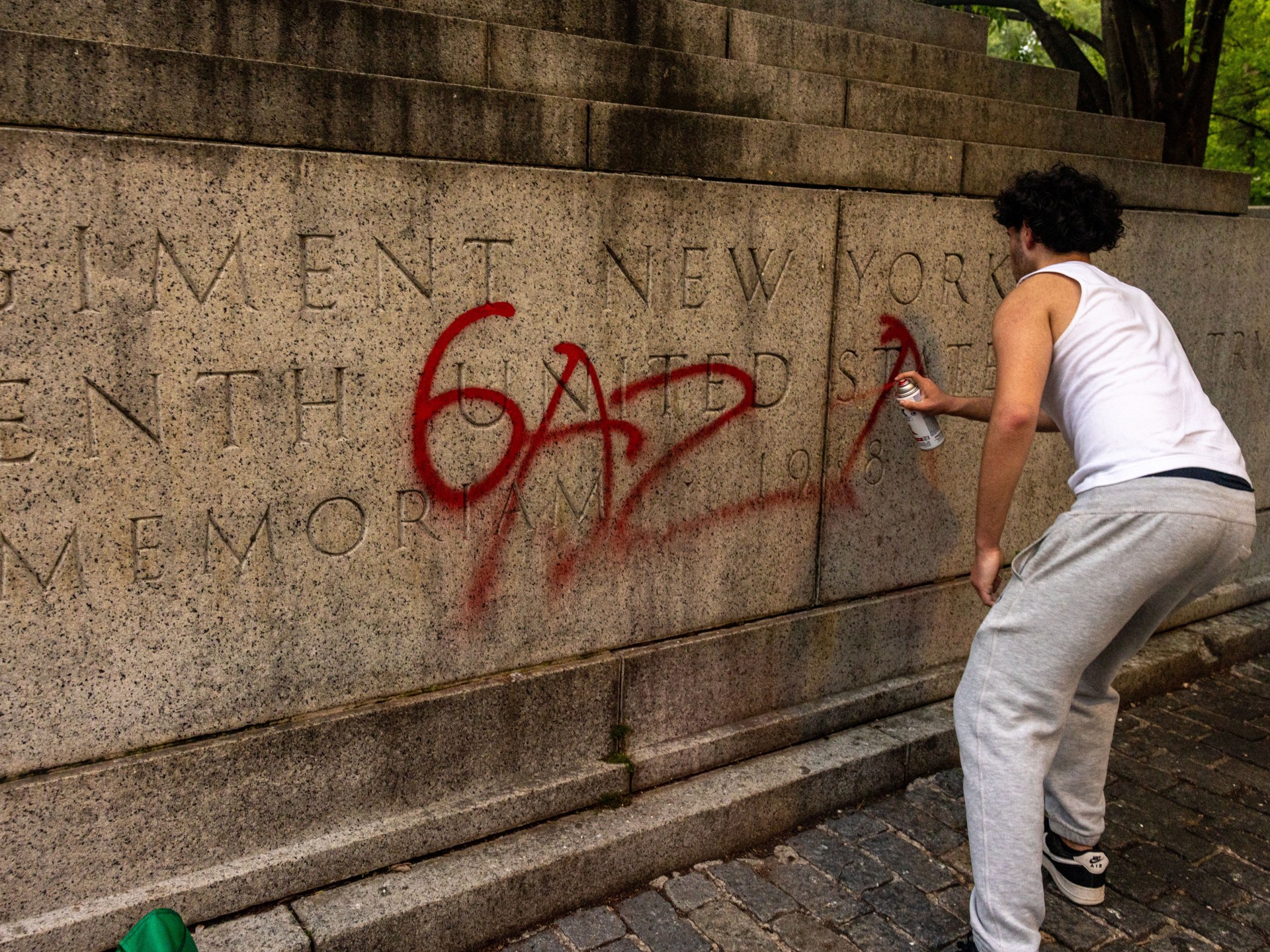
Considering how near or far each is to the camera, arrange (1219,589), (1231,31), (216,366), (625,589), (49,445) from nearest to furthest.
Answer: (49,445), (216,366), (625,589), (1219,589), (1231,31)

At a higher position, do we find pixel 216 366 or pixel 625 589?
pixel 216 366

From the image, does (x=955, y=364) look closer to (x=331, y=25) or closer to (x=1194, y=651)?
(x=1194, y=651)

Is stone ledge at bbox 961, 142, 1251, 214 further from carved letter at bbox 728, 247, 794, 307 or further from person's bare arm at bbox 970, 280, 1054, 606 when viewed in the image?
person's bare arm at bbox 970, 280, 1054, 606

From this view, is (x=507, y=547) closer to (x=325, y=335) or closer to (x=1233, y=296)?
(x=325, y=335)

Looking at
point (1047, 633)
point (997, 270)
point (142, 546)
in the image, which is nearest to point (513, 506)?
point (142, 546)

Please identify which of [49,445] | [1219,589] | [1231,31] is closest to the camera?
[49,445]

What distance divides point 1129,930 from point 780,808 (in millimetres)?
1074

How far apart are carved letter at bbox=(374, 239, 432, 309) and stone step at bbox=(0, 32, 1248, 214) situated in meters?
0.25

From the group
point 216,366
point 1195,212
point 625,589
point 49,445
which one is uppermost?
point 1195,212

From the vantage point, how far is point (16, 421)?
242cm

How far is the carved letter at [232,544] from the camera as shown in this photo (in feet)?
8.84

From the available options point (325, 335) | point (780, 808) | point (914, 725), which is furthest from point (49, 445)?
point (914, 725)

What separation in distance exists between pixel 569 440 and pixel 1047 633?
143cm

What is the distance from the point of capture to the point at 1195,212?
16.1ft
